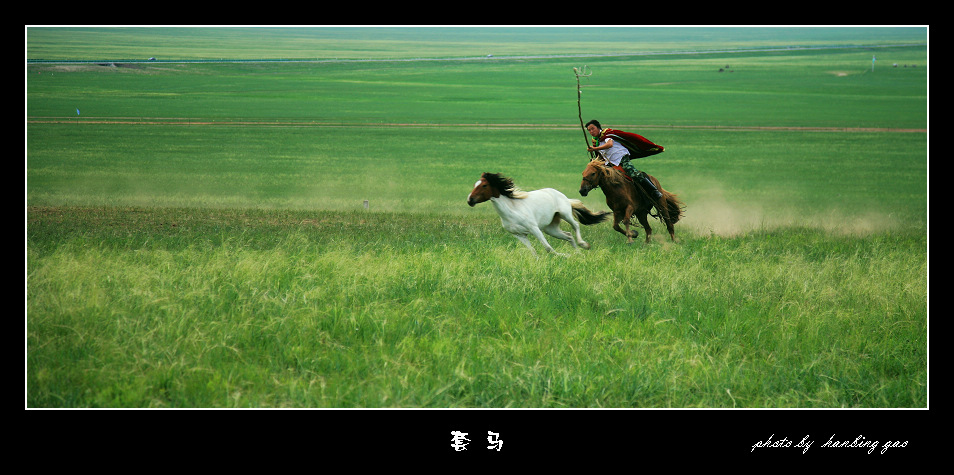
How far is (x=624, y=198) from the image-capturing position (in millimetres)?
12695

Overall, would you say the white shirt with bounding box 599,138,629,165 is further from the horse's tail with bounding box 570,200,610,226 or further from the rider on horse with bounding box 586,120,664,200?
the horse's tail with bounding box 570,200,610,226

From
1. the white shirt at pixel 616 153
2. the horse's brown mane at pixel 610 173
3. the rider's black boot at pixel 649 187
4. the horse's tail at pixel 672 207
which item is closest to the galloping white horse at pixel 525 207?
the horse's brown mane at pixel 610 173

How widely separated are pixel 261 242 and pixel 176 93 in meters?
44.7

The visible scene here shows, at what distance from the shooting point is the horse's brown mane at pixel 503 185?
1091 cm

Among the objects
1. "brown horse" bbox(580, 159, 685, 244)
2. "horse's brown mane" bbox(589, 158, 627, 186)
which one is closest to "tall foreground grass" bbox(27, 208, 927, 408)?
"brown horse" bbox(580, 159, 685, 244)

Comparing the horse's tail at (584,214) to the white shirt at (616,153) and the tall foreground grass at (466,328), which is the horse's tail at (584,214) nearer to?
the white shirt at (616,153)

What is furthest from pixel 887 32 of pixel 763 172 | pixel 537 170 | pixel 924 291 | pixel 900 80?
pixel 924 291

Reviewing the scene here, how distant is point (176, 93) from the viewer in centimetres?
5172

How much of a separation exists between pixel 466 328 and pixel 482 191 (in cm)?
396

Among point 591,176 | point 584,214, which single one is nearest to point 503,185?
point 591,176

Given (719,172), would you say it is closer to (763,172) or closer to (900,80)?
(763,172)

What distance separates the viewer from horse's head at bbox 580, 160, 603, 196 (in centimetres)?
1189

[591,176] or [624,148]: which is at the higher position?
[624,148]

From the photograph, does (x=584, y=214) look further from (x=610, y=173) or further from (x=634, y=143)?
(x=634, y=143)
